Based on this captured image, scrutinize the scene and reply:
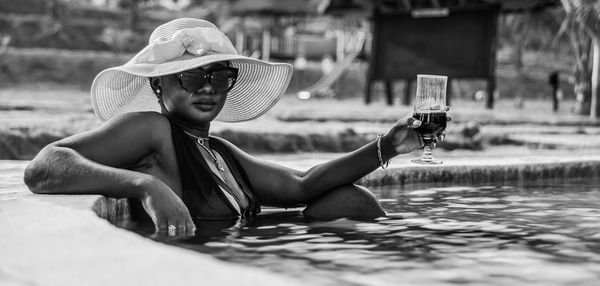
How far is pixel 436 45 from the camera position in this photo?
15578 millimetres

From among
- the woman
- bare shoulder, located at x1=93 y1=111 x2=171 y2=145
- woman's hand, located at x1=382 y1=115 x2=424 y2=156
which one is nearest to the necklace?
the woman

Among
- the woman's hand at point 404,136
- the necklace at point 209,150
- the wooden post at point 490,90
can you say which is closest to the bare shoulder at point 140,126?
the necklace at point 209,150

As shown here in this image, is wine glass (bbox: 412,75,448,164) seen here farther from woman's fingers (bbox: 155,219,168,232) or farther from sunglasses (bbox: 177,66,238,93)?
woman's fingers (bbox: 155,219,168,232)

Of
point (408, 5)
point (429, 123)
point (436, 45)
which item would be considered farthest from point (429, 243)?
point (408, 5)

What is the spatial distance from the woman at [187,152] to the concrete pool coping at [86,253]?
13 cm

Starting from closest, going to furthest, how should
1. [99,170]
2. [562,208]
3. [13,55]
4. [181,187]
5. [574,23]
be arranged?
[99,170] → [181,187] → [562,208] → [574,23] → [13,55]

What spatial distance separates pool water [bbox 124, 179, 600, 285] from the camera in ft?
7.68

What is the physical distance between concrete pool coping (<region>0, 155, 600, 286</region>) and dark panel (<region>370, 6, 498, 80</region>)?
12383mm

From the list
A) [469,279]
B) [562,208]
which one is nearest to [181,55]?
[469,279]

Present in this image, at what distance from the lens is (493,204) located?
4.10 metres

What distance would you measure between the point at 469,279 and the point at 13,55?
28.3 metres

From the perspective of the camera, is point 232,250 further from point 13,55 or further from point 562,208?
point 13,55

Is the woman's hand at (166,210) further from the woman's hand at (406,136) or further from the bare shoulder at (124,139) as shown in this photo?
the woman's hand at (406,136)

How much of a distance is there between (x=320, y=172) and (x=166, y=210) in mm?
829
